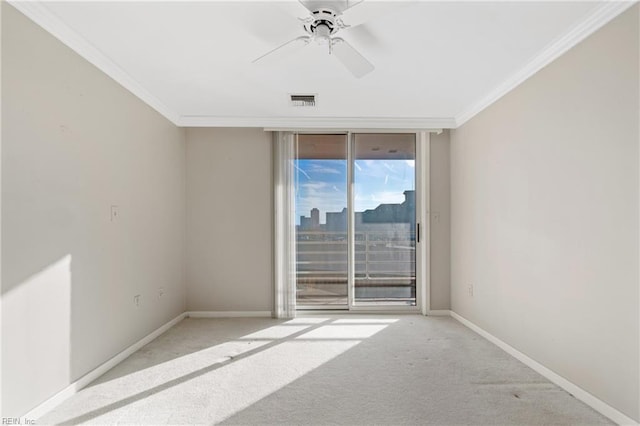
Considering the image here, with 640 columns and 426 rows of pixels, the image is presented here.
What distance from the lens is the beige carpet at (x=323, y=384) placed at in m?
1.94

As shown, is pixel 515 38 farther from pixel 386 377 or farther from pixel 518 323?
pixel 386 377

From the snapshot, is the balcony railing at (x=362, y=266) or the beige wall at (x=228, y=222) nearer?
the beige wall at (x=228, y=222)

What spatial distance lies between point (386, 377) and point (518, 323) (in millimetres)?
1201

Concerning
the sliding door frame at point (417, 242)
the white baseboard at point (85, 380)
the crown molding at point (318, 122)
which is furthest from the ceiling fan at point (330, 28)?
the white baseboard at point (85, 380)

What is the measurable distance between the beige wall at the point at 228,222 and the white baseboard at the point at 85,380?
0.85 meters

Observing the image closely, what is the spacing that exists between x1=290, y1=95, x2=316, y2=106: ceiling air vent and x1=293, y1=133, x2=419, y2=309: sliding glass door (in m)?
0.81

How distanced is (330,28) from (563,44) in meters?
1.53

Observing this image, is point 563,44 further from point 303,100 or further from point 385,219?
point 385,219

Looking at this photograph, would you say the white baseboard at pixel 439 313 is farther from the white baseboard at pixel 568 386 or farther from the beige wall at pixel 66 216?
the beige wall at pixel 66 216

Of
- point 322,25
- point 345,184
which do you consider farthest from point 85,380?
point 345,184

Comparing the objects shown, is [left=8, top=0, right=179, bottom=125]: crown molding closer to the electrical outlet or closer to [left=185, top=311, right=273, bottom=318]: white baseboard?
the electrical outlet

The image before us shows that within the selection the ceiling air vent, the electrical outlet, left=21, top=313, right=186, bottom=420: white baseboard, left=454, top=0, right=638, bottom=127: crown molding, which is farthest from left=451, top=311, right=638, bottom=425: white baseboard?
the electrical outlet

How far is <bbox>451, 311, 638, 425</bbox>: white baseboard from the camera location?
1.84 metres

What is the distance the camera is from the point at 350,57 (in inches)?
83.4
